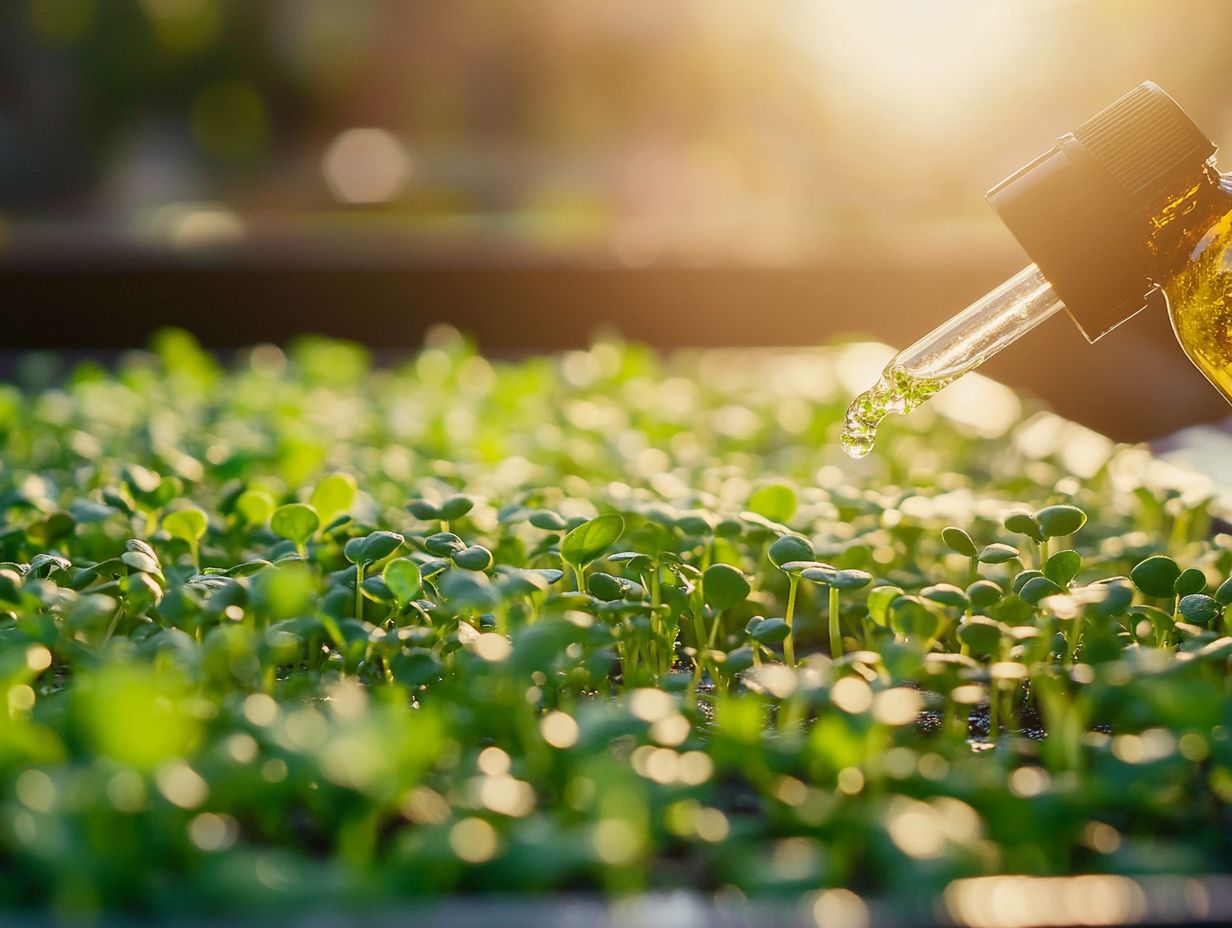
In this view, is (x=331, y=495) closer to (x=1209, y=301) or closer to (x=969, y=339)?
(x=969, y=339)

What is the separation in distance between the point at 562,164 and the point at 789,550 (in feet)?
62.6

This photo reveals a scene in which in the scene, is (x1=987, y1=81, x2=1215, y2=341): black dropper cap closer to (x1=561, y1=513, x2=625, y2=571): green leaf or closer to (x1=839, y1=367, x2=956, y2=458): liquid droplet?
(x1=839, y1=367, x2=956, y2=458): liquid droplet

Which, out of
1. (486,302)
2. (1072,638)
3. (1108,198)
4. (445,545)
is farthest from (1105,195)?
(486,302)

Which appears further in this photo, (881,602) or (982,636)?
(881,602)

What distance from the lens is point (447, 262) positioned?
3152mm

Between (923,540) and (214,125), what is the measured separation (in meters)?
16.4

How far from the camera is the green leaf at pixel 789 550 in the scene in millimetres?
957

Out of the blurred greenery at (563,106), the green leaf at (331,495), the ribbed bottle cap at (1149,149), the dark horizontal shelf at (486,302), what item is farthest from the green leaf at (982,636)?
the blurred greenery at (563,106)

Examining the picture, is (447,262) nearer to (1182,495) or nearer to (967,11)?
(1182,495)

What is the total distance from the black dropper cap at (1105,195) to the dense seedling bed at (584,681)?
206 mm

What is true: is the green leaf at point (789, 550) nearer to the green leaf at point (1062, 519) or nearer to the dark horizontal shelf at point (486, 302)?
the green leaf at point (1062, 519)

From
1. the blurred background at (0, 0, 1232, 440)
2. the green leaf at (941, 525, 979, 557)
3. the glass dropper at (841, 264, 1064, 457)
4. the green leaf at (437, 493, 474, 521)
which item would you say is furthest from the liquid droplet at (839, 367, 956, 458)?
the blurred background at (0, 0, 1232, 440)

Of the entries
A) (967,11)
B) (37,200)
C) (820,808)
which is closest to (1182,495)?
(820,808)

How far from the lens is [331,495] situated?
119cm
